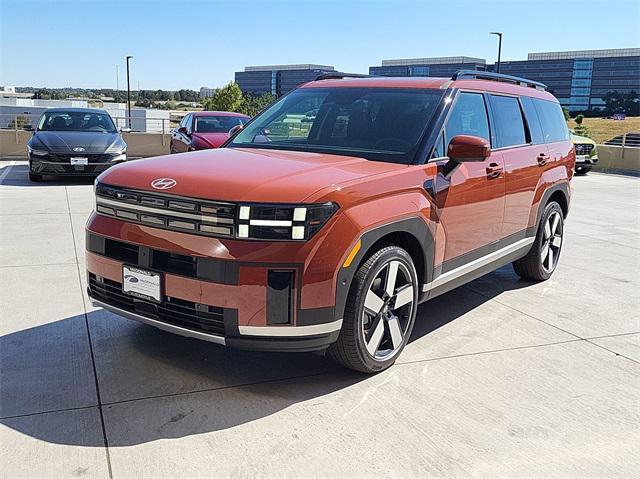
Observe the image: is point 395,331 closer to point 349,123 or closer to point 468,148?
point 468,148

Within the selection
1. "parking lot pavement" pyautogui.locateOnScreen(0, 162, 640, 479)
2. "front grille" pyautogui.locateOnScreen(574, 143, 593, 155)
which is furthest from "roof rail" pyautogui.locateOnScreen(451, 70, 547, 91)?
"front grille" pyautogui.locateOnScreen(574, 143, 593, 155)

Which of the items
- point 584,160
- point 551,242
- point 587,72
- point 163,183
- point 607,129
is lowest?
point 551,242

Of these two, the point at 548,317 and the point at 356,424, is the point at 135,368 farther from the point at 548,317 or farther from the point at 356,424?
the point at 548,317

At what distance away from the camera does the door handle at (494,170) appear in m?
4.57

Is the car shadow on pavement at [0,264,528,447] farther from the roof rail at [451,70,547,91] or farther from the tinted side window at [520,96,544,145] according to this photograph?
the tinted side window at [520,96,544,145]

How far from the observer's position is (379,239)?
139 inches

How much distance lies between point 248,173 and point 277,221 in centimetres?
48

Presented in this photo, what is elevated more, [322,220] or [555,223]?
[322,220]

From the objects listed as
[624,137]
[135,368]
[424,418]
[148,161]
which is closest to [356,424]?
[424,418]

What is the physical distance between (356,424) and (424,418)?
0.39 m

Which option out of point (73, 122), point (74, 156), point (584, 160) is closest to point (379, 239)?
point (74, 156)

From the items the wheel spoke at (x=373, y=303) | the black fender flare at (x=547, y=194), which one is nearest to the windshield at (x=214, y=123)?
the black fender flare at (x=547, y=194)

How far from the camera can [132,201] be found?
11.1 feet

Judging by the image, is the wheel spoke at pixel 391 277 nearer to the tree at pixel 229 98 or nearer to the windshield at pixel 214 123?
the windshield at pixel 214 123
